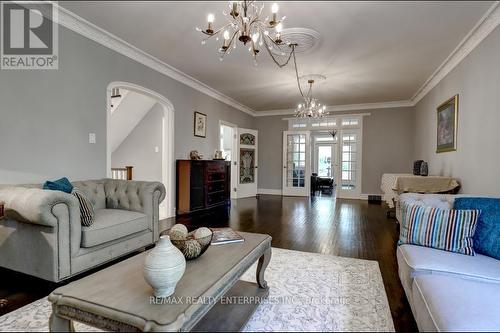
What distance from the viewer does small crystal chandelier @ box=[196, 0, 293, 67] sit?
7.50 ft

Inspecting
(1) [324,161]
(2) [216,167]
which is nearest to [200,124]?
(2) [216,167]

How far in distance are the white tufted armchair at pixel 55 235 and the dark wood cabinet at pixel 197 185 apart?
2140 mm

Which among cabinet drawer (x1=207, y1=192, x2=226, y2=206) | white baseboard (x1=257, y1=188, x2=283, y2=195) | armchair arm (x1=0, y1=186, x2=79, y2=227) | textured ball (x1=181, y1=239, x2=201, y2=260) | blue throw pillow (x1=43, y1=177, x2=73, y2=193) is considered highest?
blue throw pillow (x1=43, y1=177, x2=73, y2=193)

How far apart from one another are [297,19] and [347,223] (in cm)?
325

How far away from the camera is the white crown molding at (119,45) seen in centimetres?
306

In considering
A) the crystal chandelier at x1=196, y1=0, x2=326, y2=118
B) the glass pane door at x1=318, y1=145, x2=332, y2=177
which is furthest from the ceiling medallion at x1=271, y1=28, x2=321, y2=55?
the glass pane door at x1=318, y1=145, x2=332, y2=177

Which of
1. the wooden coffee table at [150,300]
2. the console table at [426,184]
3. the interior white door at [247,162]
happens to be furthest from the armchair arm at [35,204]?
the interior white door at [247,162]

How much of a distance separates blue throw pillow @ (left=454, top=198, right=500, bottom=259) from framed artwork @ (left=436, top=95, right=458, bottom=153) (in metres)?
2.47

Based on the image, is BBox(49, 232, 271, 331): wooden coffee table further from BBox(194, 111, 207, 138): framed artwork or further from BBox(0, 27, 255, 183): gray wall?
BBox(194, 111, 207, 138): framed artwork

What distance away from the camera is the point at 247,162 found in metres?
8.12

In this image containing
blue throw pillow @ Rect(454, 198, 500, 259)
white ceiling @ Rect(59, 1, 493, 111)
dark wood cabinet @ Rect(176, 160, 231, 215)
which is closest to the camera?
blue throw pillow @ Rect(454, 198, 500, 259)

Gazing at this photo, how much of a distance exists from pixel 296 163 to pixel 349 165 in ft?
5.13

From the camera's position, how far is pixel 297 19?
303 cm

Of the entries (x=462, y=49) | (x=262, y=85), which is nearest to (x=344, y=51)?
(x=462, y=49)
